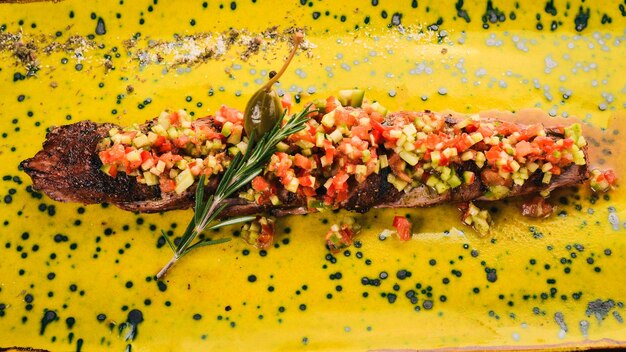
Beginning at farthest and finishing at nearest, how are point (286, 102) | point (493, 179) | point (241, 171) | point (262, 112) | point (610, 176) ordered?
point (610, 176) → point (286, 102) → point (493, 179) → point (241, 171) → point (262, 112)

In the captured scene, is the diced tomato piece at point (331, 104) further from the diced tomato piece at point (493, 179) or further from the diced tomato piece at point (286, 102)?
the diced tomato piece at point (493, 179)

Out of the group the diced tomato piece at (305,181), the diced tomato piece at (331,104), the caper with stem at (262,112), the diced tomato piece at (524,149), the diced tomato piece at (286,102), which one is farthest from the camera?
the diced tomato piece at (286,102)

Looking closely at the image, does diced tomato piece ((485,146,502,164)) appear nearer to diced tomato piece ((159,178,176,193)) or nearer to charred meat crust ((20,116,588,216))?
charred meat crust ((20,116,588,216))

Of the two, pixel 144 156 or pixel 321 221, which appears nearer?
pixel 144 156

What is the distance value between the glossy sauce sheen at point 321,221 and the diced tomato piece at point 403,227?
75mm

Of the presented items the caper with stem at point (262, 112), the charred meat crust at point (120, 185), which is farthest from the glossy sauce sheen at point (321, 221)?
the caper with stem at point (262, 112)

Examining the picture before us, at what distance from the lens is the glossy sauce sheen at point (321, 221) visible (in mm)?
5199

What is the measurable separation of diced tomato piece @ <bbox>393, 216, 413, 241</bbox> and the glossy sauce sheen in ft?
0.24

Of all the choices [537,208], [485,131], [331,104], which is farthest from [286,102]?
[537,208]

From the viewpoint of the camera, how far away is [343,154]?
488cm

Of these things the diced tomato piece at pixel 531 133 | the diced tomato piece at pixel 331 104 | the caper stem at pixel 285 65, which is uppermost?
the caper stem at pixel 285 65

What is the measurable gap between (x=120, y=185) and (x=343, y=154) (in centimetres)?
168

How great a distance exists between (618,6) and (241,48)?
3428mm

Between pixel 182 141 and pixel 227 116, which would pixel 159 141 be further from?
pixel 227 116
